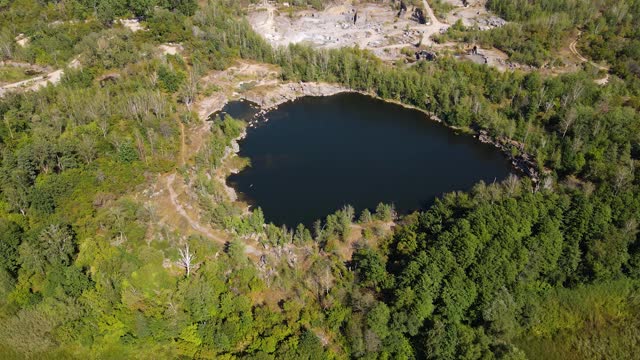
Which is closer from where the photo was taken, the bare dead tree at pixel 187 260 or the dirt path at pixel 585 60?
the bare dead tree at pixel 187 260

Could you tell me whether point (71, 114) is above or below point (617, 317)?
above

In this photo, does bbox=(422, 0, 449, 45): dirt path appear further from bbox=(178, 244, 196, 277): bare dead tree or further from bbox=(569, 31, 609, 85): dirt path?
bbox=(178, 244, 196, 277): bare dead tree

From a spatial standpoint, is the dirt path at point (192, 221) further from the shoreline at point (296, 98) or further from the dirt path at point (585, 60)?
the dirt path at point (585, 60)

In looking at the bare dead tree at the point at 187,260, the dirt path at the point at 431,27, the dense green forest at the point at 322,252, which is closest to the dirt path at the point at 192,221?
the dense green forest at the point at 322,252

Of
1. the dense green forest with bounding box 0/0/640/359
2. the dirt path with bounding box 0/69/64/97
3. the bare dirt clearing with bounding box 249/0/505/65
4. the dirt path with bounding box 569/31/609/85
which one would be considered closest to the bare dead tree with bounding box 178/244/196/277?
the dense green forest with bounding box 0/0/640/359

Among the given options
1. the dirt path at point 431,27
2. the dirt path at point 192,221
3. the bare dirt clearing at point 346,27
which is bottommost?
the dirt path at point 192,221

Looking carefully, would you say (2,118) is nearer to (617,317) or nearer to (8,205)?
(8,205)

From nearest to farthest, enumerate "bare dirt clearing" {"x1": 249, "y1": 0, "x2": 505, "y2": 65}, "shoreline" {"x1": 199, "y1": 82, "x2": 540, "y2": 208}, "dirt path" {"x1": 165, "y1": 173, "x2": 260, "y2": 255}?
"dirt path" {"x1": 165, "y1": 173, "x2": 260, "y2": 255} < "shoreline" {"x1": 199, "y1": 82, "x2": 540, "y2": 208} < "bare dirt clearing" {"x1": 249, "y1": 0, "x2": 505, "y2": 65}

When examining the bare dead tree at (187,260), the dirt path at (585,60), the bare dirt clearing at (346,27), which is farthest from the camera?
the bare dirt clearing at (346,27)

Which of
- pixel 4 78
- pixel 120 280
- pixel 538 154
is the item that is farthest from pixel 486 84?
pixel 4 78
